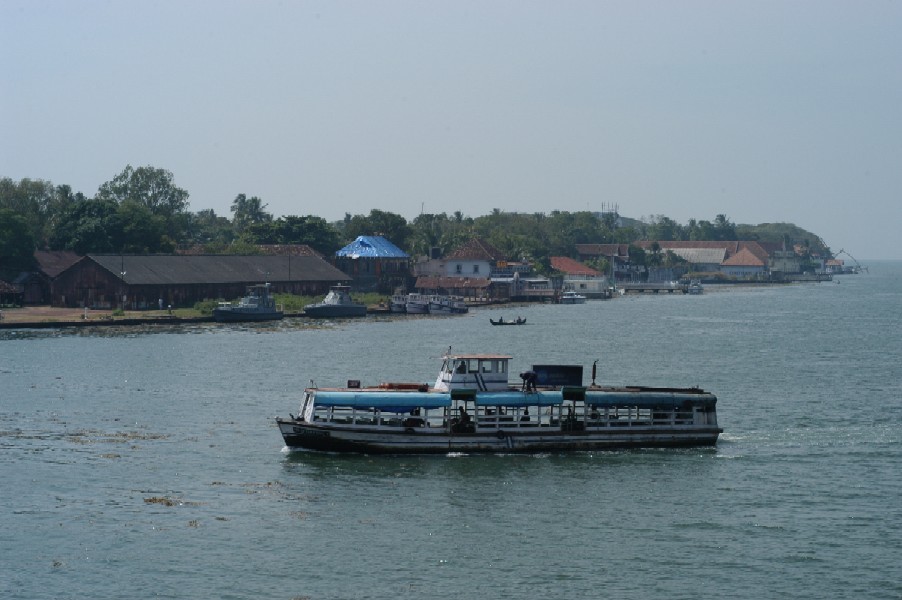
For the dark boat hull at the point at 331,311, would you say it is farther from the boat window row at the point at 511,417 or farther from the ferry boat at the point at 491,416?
the ferry boat at the point at 491,416

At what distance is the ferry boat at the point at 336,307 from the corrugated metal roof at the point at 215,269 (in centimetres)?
1145

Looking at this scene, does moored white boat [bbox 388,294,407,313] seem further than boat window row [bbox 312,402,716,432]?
Yes

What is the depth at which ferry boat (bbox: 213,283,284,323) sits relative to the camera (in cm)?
12812

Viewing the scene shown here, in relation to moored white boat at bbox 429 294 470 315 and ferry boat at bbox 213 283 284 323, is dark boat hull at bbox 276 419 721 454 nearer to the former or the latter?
ferry boat at bbox 213 283 284 323

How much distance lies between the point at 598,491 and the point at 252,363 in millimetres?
47717

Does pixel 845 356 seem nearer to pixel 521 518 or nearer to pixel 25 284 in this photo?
pixel 521 518

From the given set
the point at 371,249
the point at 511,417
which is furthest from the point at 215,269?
the point at 511,417

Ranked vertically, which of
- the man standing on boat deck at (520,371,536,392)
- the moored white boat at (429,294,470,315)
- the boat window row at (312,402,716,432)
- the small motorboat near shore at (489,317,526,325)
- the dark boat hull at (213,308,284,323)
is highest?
the moored white boat at (429,294,470,315)

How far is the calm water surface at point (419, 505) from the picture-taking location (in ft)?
116

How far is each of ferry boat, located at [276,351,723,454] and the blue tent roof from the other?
429ft

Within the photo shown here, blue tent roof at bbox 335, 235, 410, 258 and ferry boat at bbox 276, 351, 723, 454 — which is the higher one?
blue tent roof at bbox 335, 235, 410, 258

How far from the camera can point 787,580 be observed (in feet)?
116

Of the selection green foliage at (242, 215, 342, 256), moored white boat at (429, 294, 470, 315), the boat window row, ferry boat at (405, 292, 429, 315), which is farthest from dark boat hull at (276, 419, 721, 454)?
green foliage at (242, 215, 342, 256)

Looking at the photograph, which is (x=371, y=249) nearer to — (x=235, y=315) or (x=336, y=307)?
(x=336, y=307)
